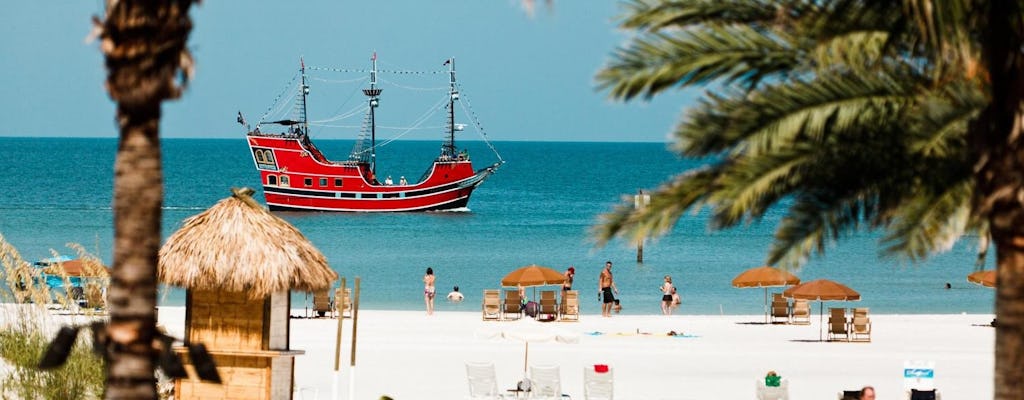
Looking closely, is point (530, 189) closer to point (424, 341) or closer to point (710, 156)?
point (424, 341)

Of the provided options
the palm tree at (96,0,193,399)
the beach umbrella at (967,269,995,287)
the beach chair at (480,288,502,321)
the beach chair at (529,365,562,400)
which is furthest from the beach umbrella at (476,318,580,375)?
the palm tree at (96,0,193,399)

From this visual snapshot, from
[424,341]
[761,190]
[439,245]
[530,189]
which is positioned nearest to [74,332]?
[761,190]

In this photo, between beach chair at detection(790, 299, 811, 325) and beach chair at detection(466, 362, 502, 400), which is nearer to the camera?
beach chair at detection(466, 362, 502, 400)

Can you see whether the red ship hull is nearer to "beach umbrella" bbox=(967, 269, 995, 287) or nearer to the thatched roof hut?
"beach umbrella" bbox=(967, 269, 995, 287)

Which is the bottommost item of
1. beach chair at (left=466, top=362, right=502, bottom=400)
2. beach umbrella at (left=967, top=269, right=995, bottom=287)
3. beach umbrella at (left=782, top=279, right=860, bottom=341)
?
beach chair at (left=466, top=362, right=502, bottom=400)

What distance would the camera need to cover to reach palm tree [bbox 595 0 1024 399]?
7.91 meters

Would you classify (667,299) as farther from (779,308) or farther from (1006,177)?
(1006,177)

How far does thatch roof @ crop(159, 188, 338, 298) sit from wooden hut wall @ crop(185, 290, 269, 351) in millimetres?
136

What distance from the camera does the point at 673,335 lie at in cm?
2433

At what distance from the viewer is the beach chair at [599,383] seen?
16.3 metres

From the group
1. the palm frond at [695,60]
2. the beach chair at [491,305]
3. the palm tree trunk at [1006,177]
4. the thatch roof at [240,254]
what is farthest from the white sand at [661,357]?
the palm tree trunk at [1006,177]

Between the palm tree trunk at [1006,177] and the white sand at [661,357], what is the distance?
395 inches

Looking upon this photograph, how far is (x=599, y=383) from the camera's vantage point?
16.4m

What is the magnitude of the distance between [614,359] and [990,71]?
14156mm
